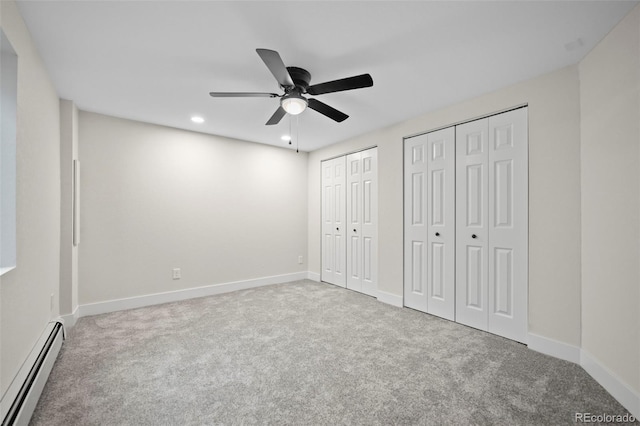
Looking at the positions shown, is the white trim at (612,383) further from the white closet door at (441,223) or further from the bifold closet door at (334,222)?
the bifold closet door at (334,222)

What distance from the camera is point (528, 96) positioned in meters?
2.59

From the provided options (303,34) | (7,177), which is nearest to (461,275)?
(303,34)

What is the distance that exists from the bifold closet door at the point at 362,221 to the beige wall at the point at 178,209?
1.13 m

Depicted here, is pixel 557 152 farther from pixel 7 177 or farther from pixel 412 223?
pixel 7 177

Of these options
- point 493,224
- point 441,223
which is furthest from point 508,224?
point 441,223

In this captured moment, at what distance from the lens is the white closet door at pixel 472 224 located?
9.59 feet

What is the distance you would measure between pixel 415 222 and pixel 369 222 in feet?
2.66

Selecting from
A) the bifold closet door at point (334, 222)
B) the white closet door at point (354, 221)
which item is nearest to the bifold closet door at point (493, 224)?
the white closet door at point (354, 221)

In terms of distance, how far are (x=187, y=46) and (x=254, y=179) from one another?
2.73 metres

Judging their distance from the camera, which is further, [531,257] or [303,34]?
[531,257]

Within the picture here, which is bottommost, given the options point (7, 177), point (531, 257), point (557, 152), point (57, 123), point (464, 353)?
point (464, 353)

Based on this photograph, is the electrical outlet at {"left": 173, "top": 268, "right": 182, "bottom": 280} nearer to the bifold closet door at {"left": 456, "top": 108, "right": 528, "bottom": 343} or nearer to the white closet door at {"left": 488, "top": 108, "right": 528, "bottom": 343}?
the bifold closet door at {"left": 456, "top": 108, "right": 528, "bottom": 343}

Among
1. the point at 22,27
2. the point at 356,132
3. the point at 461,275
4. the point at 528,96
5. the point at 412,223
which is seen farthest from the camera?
the point at 356,132

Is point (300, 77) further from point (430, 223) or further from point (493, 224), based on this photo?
point (493, 224)
